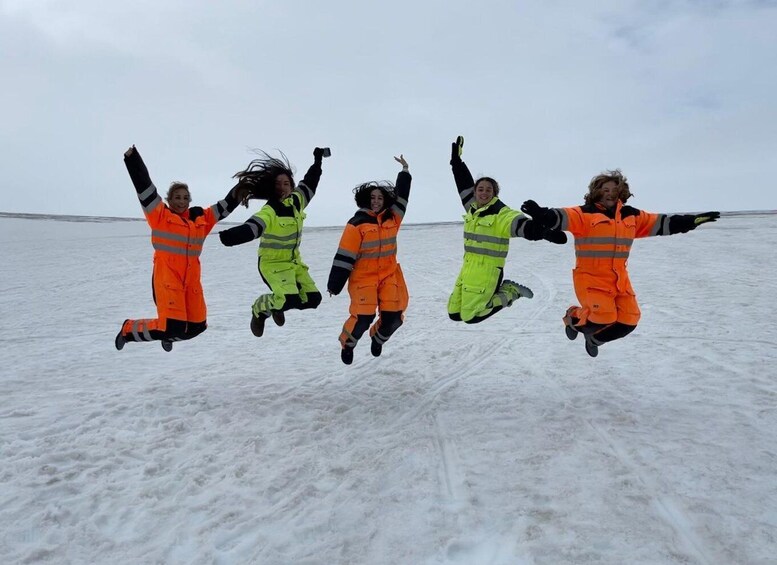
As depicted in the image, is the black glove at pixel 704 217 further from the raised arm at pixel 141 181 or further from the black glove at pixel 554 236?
the raised arm at pixel 141 181

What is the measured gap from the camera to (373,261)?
6.01 metres

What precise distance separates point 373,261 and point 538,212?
1.88m

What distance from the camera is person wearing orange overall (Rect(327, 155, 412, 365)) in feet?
19.4

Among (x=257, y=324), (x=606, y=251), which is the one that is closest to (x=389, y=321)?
(x=257, y=324)

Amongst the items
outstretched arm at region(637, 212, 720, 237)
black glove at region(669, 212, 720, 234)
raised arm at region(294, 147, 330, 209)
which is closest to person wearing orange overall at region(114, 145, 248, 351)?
raised arm at region(294, 147, 330, 209)

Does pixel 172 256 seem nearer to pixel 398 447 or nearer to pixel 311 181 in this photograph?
pixel 311 181

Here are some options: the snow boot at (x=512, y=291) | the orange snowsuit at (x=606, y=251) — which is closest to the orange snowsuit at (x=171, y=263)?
the snow boot at (x=512, y=291)

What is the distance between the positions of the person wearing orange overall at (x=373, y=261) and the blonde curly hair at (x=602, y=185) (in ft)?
6.54

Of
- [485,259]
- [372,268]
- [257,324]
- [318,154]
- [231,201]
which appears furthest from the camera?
[318,154]

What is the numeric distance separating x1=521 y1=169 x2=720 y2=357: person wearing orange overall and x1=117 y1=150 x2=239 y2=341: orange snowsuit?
11.7 feet

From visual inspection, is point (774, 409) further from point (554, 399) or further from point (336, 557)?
point (336, 557)

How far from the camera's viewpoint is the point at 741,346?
743 centimetres

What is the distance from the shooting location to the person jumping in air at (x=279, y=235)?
6102 mm

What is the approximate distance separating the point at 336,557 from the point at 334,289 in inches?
120
